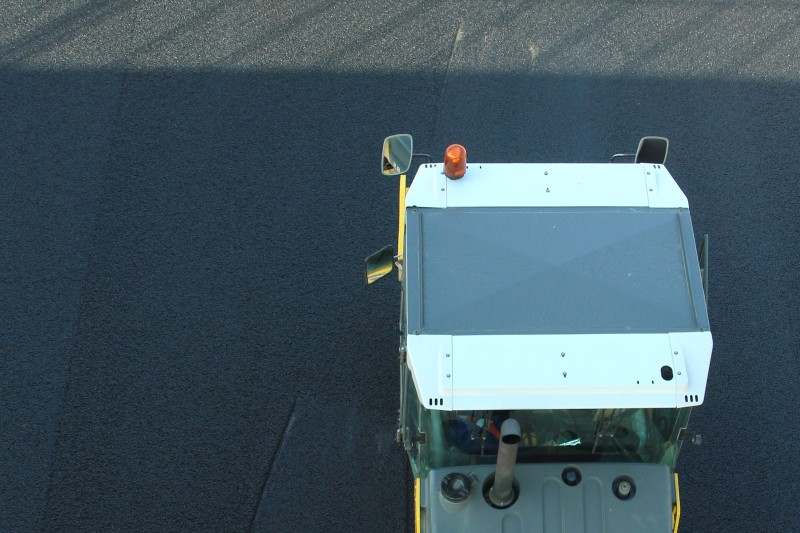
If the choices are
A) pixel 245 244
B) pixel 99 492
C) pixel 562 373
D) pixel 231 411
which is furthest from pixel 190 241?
pixel 562 373

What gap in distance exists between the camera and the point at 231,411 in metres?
6.15

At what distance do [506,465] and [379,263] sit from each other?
1402 mm

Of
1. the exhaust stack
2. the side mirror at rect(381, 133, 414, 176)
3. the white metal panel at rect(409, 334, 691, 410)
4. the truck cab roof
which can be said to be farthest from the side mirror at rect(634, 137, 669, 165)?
the exhaust stack

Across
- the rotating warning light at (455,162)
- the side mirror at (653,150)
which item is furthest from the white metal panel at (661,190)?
the rotating warning light at (455,162)

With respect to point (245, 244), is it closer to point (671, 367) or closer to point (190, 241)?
point (190, 241)

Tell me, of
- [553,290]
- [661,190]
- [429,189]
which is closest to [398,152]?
[429,189]

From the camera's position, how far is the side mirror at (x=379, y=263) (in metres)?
4.99

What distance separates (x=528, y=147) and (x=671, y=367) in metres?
3.42

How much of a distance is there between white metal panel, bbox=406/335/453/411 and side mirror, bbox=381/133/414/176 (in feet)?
4.09

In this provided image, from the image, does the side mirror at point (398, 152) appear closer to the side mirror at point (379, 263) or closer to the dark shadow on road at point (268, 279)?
the side mirror at point (379, 263)

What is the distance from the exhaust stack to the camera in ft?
12.6

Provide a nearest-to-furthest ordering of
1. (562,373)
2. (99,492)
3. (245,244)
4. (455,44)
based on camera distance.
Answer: (562,373)
(99,492)
(245,244)
(455,44)

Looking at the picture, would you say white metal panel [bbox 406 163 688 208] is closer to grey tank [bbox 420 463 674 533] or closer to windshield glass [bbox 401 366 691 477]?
windshield glass [bbox 401 366 691 477]

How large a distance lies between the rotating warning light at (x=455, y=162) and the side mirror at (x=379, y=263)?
517mm
